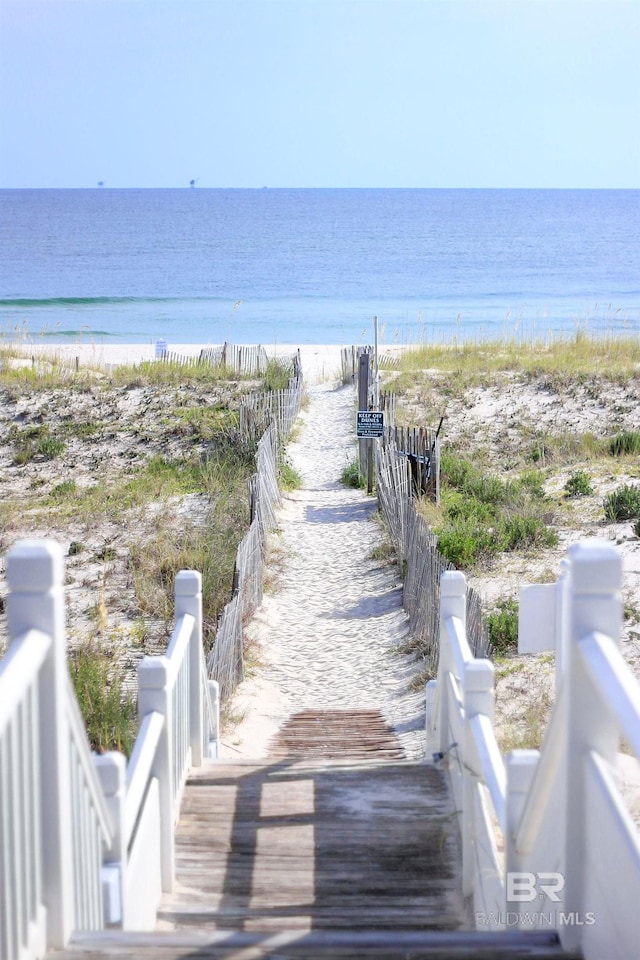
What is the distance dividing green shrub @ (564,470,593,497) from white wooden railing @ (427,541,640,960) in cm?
814

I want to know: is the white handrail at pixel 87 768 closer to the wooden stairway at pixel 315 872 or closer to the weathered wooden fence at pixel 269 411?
the wooden stairway at pixel 315 872

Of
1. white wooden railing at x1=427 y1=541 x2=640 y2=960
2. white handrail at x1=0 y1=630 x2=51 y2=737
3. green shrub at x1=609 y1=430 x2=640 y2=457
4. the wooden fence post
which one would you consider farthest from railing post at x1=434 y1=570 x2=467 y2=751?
green shrub at x1=609 y1=430 x2=640 y2=457

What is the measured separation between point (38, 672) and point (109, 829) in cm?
73

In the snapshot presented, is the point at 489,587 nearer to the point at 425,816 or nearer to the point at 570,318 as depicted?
the point at 425,816

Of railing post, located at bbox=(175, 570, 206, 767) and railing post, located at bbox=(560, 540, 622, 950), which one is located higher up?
railing post, located at bbox=(560, 540, 622, 950)

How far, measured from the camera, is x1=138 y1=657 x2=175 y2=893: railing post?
130 inches

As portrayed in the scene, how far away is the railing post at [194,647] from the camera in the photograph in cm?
422

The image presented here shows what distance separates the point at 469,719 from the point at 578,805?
45.0 inches

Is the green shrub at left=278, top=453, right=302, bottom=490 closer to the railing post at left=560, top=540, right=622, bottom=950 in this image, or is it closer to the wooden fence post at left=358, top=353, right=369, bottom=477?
the wooden fence post at left=358, top=353, right=369, bottom=477

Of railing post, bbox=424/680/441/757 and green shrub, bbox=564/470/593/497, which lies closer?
railing post, bbox=424/680/441/757

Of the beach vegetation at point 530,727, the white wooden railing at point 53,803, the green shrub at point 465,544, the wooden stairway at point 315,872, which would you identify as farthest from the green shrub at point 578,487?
the white wooden railing at point 53,803

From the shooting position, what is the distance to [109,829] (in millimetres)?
2590

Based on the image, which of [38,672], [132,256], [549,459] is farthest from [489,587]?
[132,256]
